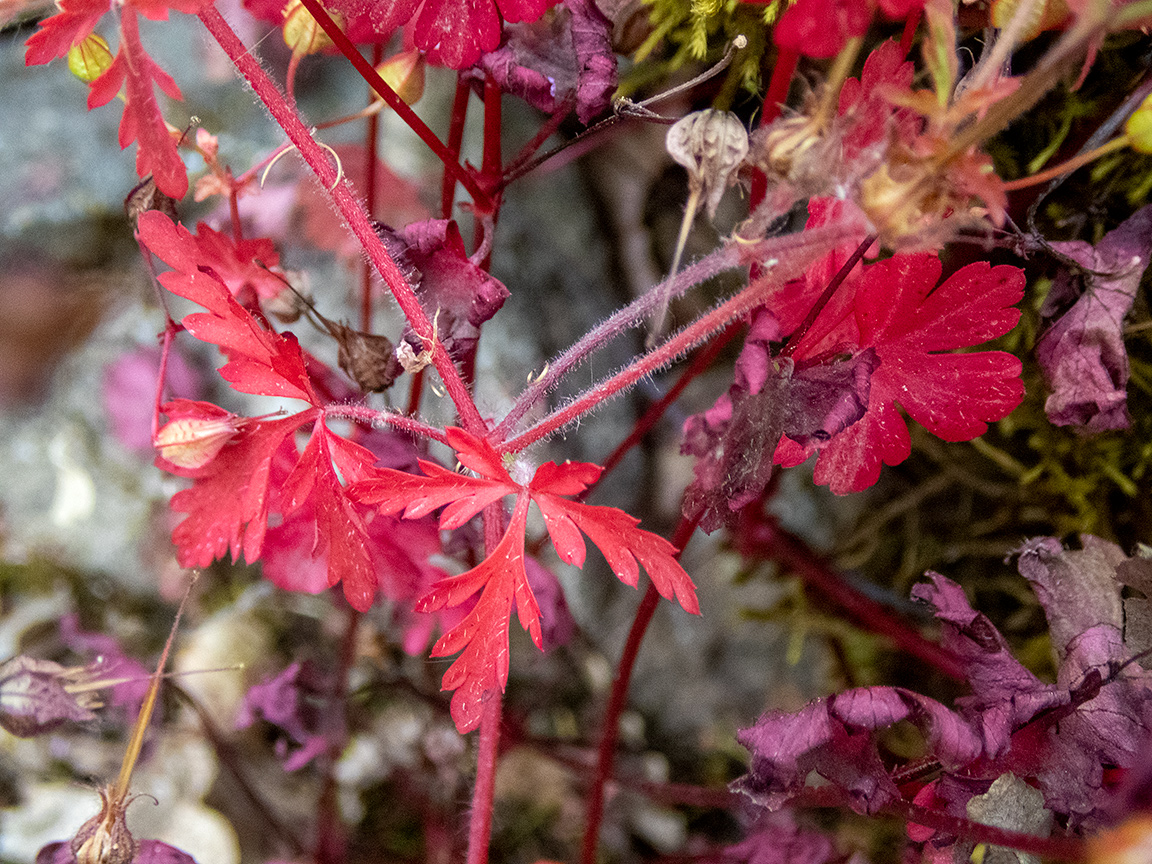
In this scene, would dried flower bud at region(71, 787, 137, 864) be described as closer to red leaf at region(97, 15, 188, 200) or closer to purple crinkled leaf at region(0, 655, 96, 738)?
purple crinkled leaf at region(0, 655, 96, 738)

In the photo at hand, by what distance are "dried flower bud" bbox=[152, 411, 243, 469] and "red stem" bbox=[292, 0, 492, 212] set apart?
26cm

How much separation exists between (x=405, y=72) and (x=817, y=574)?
74 cm

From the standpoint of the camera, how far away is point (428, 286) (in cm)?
58

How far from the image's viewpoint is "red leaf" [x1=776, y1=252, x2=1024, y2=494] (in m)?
0.52

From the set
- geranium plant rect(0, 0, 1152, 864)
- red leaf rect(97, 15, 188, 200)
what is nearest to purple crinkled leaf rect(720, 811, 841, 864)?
geranium plant rect(0, 0, 1152, 864)

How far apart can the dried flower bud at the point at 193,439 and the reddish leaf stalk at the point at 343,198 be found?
0.52 ft

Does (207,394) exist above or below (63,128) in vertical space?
below

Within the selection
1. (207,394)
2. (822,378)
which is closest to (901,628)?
(822,378)

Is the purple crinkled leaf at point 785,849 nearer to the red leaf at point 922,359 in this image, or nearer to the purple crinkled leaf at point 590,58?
the red leaf at point 922,359

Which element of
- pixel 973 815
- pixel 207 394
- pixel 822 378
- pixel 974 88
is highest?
pixel 974 88

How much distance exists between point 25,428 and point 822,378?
1223 millimetres

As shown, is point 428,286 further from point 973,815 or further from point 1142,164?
point 1142,164

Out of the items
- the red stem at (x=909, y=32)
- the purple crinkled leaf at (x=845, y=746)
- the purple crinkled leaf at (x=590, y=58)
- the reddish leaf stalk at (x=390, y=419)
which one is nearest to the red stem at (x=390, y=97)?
the purple crinkled leaf at (x=590, y=58)

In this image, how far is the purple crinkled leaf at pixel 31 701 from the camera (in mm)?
630
